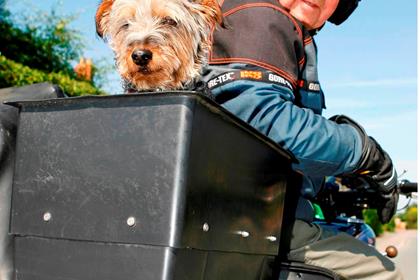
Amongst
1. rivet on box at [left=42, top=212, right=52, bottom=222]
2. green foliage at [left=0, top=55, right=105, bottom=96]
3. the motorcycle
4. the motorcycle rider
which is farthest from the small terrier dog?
green foliage at [left=0, top=55, right=105, bottom=96]

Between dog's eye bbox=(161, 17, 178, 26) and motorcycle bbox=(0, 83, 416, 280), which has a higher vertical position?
dog's eye bbox=(161, 17, 178, 26)

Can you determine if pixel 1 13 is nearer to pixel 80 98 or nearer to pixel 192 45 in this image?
pixel 192 45

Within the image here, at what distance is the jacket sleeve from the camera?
1.82m

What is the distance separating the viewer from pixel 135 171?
134cm

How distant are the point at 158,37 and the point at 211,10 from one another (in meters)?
0.27

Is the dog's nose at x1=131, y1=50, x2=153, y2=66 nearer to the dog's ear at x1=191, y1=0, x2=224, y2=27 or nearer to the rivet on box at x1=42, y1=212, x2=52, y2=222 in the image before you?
the dog's ear at x1=191, y1=0, x2=224, y2=27

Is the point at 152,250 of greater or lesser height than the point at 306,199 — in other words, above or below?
below

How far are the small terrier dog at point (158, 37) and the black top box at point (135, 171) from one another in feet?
2.96

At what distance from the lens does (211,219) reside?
1417mm

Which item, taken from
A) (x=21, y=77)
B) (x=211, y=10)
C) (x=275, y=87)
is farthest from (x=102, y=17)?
(x=21, y=77)

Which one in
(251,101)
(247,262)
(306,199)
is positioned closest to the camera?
(247,262)

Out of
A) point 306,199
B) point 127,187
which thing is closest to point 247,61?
point 306,199

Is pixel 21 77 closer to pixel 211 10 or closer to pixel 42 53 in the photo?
pixel 42 53

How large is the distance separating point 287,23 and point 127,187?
969 millimetres
